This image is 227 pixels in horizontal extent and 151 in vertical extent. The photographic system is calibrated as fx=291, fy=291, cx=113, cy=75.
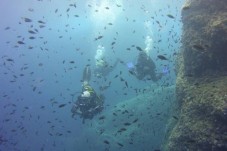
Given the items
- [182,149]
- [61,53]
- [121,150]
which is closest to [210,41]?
[182,149]

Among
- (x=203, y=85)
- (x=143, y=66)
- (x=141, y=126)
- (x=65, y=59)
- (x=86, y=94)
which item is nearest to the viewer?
(x=203, y=85)

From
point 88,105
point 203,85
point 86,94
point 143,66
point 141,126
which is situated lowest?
point 141,126

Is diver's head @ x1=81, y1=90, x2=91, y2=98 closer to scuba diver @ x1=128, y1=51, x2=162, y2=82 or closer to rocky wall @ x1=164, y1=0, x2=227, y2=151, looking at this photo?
rocky wall @ x1=164, y1=0, x2=227, y2=151

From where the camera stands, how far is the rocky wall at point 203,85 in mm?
9016

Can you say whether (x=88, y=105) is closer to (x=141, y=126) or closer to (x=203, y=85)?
(x=203, y=85)

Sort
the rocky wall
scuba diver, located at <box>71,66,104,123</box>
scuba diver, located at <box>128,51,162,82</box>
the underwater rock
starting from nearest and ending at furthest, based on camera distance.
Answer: the rocky wall
scuba diver, located at <box>71,66,104,123</box>
scuba diver, located at <box>128,51,162,82</box>
the underwater rock

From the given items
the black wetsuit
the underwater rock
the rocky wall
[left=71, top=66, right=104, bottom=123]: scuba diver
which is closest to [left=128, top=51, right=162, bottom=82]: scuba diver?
the black wetsuit

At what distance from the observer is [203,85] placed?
407 inches

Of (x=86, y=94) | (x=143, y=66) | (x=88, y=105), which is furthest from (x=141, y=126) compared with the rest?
(x=86, y=94)

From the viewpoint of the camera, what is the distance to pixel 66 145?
32156 mm

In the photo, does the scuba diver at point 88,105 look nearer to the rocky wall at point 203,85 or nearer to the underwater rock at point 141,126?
the rocky wall at point 203,85

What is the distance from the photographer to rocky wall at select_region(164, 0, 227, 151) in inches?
355

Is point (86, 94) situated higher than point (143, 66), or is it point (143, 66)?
point (143, 66)

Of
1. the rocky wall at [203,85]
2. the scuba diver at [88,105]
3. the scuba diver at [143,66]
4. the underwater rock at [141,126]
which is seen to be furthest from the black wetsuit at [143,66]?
the rocky wall at [203,85]
